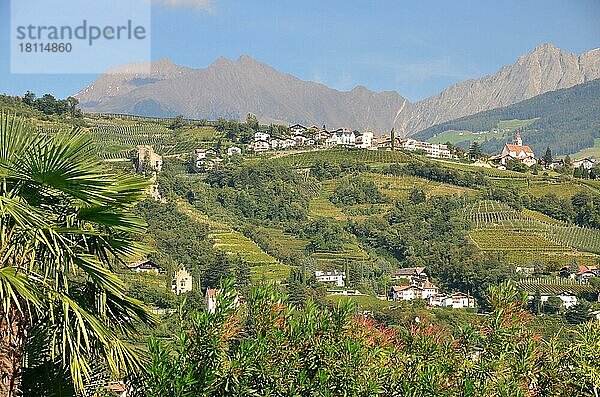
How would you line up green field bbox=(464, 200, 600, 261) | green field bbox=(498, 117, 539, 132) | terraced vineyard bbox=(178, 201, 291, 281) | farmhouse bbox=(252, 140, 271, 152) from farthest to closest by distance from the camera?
green field bbox=(498, 117, 539, 132), farmhouse bbox=(252, 140, 271, 152), green field bbox=(464, 200, 600, 261), terraced vineyard bbox=(178, 201, 291, 281)

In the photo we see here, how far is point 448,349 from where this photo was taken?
20.2 ft

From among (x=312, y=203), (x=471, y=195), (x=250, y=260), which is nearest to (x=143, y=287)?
(x=250, y=260)

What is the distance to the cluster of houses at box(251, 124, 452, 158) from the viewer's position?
6669cm

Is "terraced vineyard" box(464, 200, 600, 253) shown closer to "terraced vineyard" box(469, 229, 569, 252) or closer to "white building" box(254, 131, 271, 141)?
"terraced vineyard" box(469, 229, 569, 252)

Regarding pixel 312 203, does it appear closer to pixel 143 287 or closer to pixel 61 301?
pixel 143 287

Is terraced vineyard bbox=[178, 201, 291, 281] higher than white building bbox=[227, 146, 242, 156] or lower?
lower

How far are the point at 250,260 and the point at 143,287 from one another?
12973mm

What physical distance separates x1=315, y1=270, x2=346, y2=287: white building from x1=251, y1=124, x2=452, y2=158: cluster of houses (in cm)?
2614

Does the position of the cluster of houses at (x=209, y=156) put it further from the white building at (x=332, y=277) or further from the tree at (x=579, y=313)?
the tree at (x=579, y=313)

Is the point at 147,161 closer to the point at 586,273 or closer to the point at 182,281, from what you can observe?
the point at 182,281

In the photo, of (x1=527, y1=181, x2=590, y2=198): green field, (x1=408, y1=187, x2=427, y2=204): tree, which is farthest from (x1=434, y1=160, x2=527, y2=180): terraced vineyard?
(x1=408, y1=187, x2=427, y2=204): tree

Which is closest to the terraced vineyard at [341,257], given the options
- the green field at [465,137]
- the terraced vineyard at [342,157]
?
the terraced vineyard at [342,157]

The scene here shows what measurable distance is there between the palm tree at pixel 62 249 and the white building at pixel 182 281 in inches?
1185

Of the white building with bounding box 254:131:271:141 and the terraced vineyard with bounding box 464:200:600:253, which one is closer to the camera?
the terraced vineyard with bounding box 464:200:600:253
